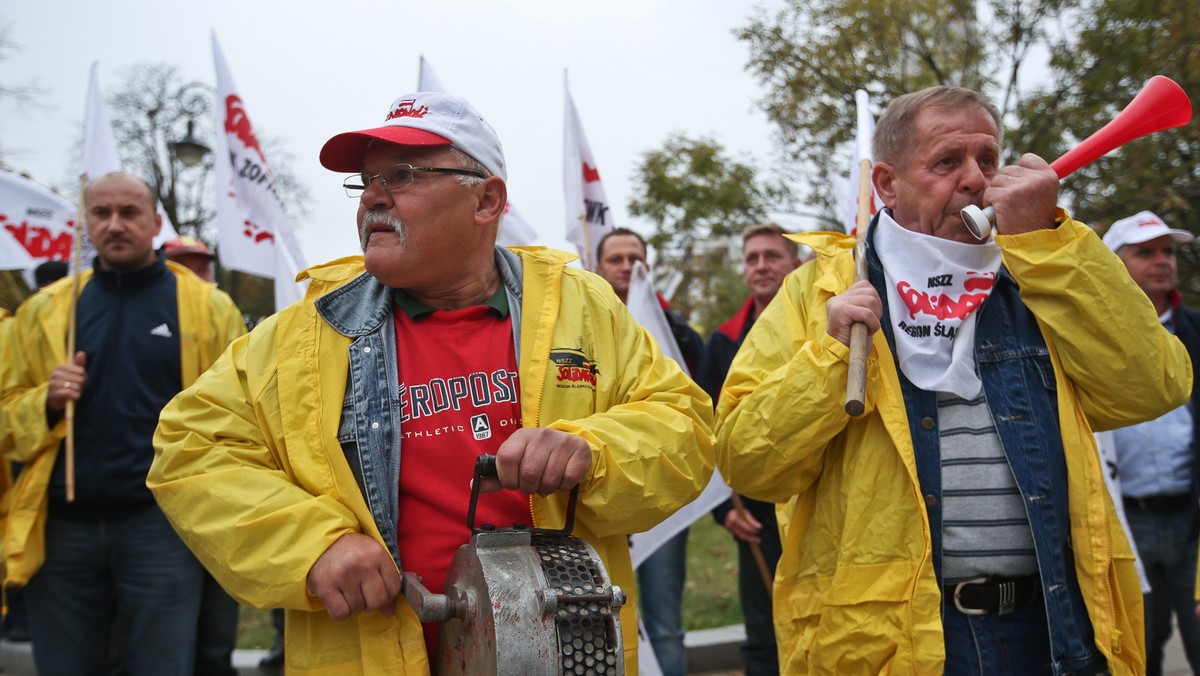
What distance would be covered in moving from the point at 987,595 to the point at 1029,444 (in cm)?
38

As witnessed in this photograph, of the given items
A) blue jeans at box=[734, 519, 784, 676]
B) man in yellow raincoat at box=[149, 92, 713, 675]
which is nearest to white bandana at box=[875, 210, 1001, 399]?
man in yellow raincoat at box=[149, 92, 713, 675]

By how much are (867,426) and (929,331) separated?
0.98 feet

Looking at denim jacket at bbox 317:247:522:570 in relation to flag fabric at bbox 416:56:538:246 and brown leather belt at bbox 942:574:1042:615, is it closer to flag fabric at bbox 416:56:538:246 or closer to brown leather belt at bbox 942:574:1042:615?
brown leather belt at bbox 942:574:1042:615

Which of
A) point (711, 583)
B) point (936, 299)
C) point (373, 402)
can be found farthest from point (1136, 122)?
point (711, 583)

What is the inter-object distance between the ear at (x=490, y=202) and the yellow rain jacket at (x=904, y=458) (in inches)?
31.4

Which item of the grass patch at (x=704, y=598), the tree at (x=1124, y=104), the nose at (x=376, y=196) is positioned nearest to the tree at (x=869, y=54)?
the tree at (x=1124, y=104)

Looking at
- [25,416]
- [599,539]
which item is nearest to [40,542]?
[25,416]

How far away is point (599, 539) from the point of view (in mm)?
2221

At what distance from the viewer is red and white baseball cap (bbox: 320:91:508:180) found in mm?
2271

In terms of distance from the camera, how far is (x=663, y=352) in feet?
15.8

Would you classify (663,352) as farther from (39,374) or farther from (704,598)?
(704,598)

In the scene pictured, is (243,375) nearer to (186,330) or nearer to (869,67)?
(186,330)

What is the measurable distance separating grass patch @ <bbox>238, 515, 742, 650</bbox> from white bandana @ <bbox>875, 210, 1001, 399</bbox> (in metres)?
4.83

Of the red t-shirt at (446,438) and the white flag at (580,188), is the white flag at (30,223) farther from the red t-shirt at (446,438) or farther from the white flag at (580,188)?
the red t-shirt at (446,438)
